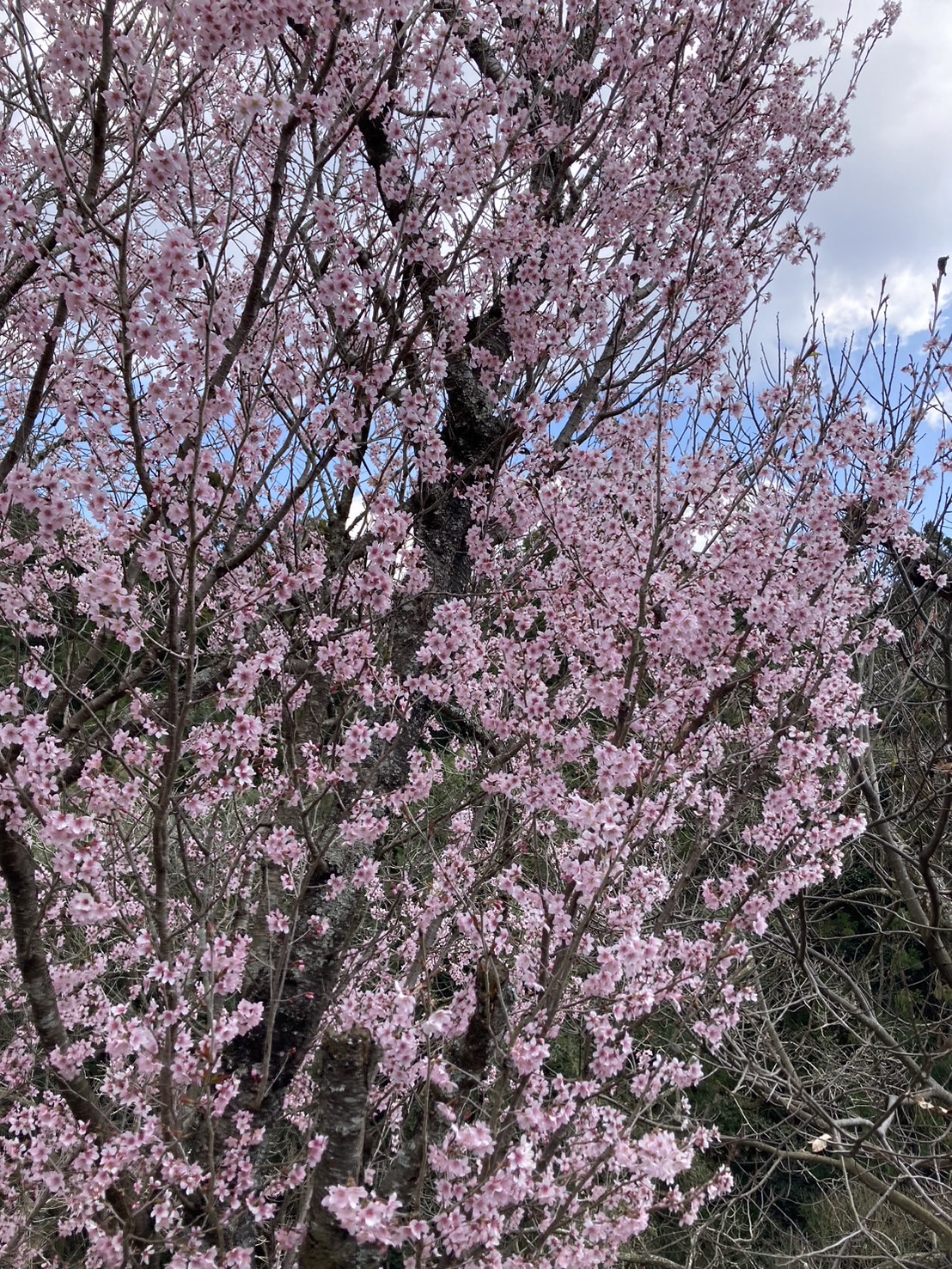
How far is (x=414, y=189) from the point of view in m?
3.29

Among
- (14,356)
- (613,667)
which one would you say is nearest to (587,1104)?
(613,667)

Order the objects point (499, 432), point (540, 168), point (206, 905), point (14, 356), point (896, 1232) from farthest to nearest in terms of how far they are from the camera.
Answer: point (896, 1232), point (14, 356), point (540, 168), point (499, 432), point (206, 905)

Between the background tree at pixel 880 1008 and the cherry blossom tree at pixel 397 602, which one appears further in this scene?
the background tree at pixel 880 1008

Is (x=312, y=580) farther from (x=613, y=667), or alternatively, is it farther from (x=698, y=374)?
A: (x=698, y=374)

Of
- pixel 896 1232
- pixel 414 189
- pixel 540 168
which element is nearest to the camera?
pixel 414 189

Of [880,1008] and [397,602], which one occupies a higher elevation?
[397,602]

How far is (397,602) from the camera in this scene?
3.74 metres

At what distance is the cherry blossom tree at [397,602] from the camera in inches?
94.5

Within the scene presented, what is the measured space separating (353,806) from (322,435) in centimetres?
163

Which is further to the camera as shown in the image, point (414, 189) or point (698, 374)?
point (698, 374)

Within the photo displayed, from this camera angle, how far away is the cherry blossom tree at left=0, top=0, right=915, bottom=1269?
2400 mm

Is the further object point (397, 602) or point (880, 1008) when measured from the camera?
point (880, 1008)

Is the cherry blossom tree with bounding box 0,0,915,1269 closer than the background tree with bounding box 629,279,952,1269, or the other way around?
the cherry blossom tree with bounding box 0,0,915,1269

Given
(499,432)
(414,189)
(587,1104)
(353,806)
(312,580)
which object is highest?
(414,189)
